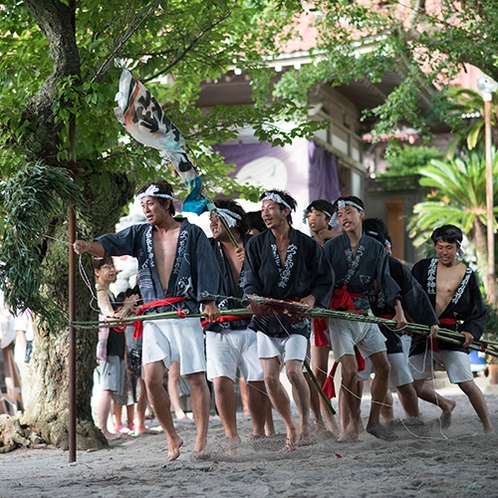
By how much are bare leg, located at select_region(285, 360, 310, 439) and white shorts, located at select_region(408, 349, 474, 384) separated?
56.2 inches

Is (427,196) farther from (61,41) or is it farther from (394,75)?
(61,41)

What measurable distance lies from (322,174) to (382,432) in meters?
10.7

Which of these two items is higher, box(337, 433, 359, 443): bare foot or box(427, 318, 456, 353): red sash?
box(427, 318, 456, 353): red sash

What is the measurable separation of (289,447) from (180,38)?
151 inches

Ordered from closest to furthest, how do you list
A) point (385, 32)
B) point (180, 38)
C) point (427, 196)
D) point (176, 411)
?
point (180, 38)
point (176, 411)
point (385, 32)
point (427, 196)

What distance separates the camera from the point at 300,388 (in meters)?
6.39

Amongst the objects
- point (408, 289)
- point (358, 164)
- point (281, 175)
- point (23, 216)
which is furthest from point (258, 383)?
point (358, 164)

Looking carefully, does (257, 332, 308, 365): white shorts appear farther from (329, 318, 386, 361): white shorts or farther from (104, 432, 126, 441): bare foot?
(104, 432, 126, 441): bare foot

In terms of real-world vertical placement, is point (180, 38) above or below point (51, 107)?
above

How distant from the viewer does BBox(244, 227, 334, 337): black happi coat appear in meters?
6.53

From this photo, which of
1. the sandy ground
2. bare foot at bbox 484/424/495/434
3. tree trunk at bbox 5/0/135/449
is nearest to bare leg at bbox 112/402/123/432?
tree trunk at bbox 5/0/135/449

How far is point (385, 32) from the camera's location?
39.6ft

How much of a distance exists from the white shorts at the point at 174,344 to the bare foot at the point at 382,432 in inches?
68.0

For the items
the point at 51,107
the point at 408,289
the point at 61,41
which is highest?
the point at 61,41
